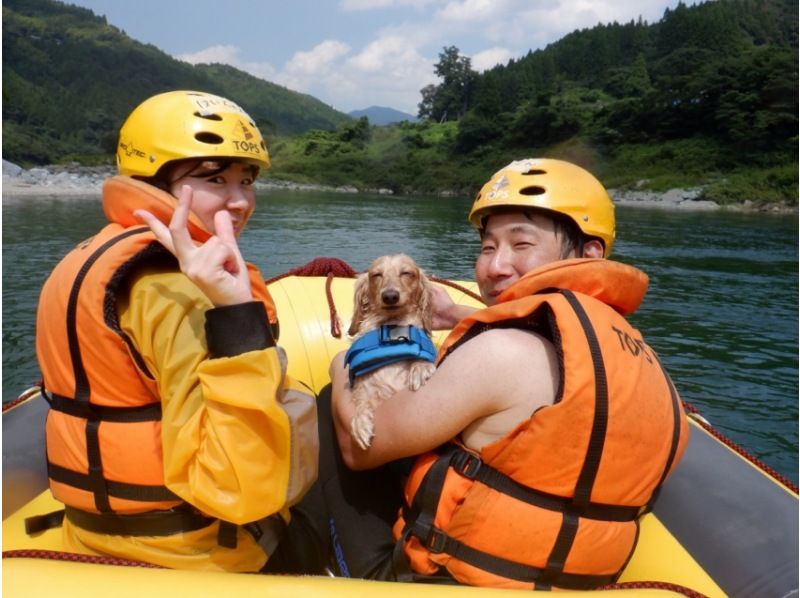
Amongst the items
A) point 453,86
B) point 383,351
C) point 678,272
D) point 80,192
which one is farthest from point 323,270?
point 453,86

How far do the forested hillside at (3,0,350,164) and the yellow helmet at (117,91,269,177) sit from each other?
6432 centimetres

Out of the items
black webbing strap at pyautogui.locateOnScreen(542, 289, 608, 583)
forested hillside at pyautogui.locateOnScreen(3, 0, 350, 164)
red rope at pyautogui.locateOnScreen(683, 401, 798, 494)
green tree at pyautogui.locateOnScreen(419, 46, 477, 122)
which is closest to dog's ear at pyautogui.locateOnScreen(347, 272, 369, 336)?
black webbing strap at pyautogui.locateOnScreen(542, 289, 608, 583)

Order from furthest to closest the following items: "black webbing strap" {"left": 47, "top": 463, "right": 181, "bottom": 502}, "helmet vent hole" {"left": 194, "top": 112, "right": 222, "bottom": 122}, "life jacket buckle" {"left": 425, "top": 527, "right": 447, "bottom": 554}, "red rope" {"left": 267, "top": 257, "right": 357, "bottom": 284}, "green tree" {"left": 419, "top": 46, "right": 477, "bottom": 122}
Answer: "green tree" {"left": 419, "top": 46, "right": 477, "bottom": 122} < "red rope" {"left": 267, "top": 257, "right": 357, "bottom": 284} < "helmet vent hole" {"left": 194, "top": 112, "right": 222, "bottom": 122} < "life jacket buckle" {"left": 425, "top": 527, "right": 447, "bottom": 554} < "black webbing strap" {"left": 47, "top": 463, "right": 181, "bottom": 502}

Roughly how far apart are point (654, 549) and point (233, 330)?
83.9 inches

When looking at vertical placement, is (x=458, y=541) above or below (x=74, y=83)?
below

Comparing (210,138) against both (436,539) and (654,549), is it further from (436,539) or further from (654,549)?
(654,549)

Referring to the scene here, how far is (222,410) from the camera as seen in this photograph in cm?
155

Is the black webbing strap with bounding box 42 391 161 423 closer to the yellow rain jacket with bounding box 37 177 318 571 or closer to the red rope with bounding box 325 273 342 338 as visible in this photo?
the yellow rain jacket with bounding box 37 177 318 571

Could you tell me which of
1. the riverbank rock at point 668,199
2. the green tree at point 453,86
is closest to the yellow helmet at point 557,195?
the riverbank rock at point 668,199


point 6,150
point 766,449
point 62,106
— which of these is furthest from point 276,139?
point 766,449

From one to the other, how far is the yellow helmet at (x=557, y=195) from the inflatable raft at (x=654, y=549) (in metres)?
1.33

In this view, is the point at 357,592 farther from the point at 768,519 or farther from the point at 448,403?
the point at 768,519

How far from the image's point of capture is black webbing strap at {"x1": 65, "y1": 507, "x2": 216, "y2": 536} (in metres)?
1.87

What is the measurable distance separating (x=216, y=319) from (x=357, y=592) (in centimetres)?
87
